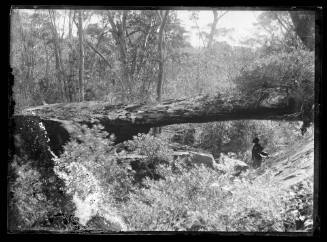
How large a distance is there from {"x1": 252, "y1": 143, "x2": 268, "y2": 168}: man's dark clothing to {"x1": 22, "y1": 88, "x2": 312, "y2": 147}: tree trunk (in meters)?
0.29

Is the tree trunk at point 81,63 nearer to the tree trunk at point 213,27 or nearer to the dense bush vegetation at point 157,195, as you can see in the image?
the dense bush vegetation at point 157,195

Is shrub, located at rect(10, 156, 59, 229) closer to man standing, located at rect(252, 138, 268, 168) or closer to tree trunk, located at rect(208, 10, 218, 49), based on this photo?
man standing, located at rect(252, 138, 268, 168)

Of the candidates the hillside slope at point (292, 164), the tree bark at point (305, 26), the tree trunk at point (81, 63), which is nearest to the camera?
the tree bark at point (305, 26)

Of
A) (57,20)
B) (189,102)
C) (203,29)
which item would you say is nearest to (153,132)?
(189,102)

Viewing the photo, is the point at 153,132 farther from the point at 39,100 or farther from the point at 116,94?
the point at 39,100

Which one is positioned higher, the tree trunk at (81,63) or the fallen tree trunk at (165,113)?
the tree trunk at (81,63)

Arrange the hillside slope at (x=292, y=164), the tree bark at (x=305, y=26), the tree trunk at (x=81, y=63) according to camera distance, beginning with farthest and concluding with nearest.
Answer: the tree trunk at (x=81, y=63) → the hillside slope at (x=292, y=164) → the tree bark at (x=305, y=26)

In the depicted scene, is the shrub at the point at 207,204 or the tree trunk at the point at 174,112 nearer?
the shrub at the point at 207,204

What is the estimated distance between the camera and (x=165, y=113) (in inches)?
177

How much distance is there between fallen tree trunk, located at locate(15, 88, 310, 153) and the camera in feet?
14.5

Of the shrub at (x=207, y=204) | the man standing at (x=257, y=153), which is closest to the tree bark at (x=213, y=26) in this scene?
the man standing at (x=257, y=153)

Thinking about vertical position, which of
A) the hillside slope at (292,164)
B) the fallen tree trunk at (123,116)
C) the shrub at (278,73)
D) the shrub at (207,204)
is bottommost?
the shrub at (207,204)

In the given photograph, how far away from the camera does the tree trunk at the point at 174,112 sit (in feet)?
14.5
